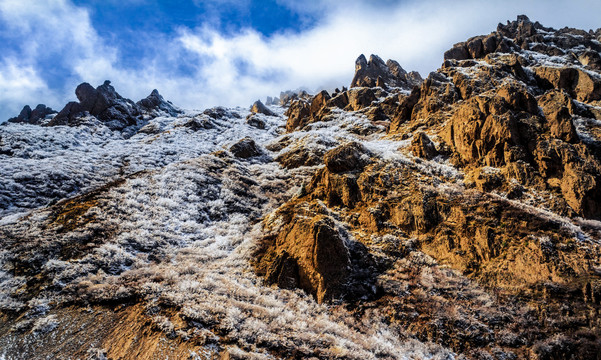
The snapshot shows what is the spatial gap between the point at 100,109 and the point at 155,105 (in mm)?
25458

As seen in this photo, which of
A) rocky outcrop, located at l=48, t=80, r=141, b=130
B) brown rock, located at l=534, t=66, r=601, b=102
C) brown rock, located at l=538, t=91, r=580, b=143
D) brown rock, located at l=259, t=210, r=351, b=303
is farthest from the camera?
rocky outcrop, located at l=48, t=80, r=141, b=130

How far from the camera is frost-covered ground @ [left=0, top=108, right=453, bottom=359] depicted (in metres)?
9.98

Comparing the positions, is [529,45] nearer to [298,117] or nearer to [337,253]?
[298,117]

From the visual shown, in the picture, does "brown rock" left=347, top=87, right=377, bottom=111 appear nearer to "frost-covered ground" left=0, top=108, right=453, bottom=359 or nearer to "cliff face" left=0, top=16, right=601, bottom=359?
"frost-covered ground" left=0, top=108, right=453, bottom=359

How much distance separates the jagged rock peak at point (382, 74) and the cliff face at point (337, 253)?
5906 centimetres

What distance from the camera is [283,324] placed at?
10.5 m

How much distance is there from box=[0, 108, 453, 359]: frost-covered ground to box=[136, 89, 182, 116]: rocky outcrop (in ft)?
215

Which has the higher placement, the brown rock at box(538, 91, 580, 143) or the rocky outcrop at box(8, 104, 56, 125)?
the rocky outcrop at box(8, 104, 56, 125)

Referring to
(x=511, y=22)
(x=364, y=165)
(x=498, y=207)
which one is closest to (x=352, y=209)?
(x=364, y=165)

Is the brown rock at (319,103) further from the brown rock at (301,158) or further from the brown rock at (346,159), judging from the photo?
the brown rock at (346,159)

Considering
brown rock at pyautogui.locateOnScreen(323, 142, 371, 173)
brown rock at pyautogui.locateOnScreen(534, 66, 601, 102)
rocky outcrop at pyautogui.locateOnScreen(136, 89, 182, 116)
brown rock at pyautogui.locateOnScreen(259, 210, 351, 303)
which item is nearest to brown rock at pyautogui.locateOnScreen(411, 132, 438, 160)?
brown rock at pyautogui.locateOnScreen(323, 142, 371, 173)

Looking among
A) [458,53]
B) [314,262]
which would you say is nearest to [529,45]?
[458,53]

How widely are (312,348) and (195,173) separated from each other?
85.8 feet

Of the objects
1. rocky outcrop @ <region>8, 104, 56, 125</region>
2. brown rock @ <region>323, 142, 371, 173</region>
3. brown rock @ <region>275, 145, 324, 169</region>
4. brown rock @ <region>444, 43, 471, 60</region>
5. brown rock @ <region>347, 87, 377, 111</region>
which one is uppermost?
brown rock @ <region>444, 43, 471, 60</region>
